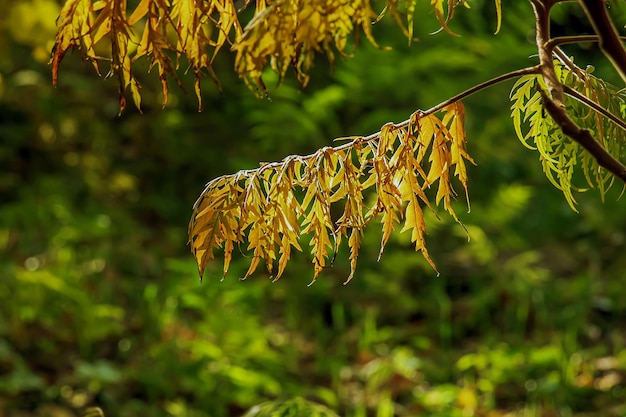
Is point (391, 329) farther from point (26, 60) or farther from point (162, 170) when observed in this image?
point (26, 60)

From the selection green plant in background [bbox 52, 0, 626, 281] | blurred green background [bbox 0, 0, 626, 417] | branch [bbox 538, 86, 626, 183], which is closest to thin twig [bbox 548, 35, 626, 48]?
green plant in background [bbox 52, 0, 626, 281]

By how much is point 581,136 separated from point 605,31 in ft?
0.35

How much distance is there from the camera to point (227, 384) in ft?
8.48

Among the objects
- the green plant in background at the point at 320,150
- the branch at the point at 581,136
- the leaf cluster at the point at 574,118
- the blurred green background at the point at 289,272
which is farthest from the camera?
the blurred green background at the point at 289,272

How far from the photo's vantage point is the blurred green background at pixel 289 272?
2656 mm

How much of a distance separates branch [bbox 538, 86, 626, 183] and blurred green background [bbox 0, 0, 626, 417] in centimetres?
187

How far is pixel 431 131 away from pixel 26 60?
3354 mm

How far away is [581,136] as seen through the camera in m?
0.70

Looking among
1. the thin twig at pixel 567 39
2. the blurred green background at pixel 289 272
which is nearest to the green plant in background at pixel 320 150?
the thin twig at pixel 567 39

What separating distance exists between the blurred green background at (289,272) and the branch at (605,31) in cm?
186

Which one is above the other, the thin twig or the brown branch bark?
the thin twig

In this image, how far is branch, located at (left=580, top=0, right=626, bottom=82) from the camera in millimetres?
733

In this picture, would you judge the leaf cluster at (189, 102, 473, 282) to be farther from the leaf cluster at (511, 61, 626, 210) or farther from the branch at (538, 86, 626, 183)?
the branch at (538, 86, 626, 183)

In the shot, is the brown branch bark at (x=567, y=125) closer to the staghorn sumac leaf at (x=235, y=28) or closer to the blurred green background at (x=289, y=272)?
the staghorn sumac leaf at (x=235, y=28)
